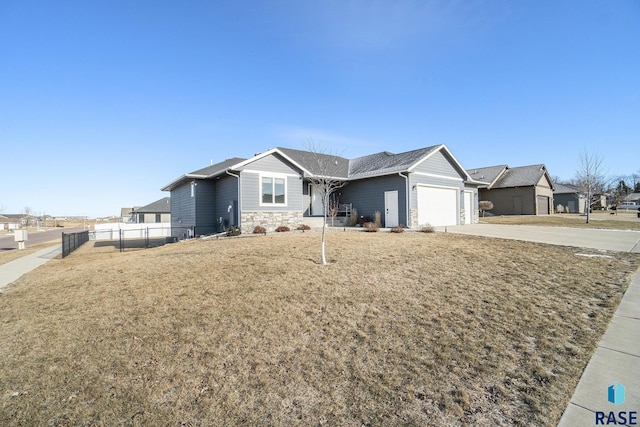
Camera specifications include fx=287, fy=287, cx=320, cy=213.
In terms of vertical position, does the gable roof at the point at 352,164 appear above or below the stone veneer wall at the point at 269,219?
above

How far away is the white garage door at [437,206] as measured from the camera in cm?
1792

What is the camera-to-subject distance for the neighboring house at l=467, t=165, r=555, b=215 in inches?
1226

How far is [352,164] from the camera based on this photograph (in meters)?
23.0

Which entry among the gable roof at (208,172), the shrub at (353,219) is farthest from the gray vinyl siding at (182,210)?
the shrub at (353,219)

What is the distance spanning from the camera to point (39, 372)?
3.41m

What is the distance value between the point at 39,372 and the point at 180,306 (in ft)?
6.44

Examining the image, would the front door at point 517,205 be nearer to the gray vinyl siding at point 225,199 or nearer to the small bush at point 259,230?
the small bush at point 259,230

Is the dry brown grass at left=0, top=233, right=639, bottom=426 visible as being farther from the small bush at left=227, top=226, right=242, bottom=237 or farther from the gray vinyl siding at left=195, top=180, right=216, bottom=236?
the gray vinyl siding at left=195, top=180, right=216, bottom=236

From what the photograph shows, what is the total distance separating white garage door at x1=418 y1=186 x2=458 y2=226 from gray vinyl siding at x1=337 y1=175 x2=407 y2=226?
133 cm

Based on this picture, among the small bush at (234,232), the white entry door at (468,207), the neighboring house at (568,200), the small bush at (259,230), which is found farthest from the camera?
the neighboring house at (568,200)

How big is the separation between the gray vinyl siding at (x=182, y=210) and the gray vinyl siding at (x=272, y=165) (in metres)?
5.28

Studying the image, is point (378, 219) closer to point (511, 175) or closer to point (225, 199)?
point (225, 199)

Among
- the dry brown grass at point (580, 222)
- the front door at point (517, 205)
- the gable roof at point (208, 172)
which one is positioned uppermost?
the gable roof at point (208, 172)

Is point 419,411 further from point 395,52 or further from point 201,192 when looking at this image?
point 201,192
